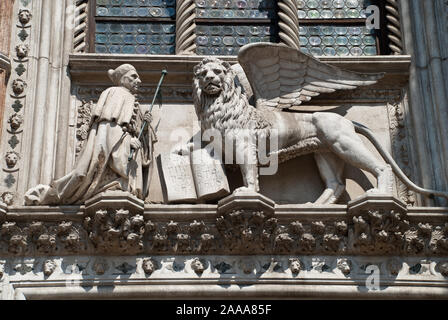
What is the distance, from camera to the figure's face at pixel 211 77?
9.33 m

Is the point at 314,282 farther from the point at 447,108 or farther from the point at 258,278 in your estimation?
the point at 447,108

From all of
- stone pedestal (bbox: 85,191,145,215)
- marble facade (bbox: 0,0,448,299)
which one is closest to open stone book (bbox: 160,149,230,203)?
marble facade (bbox: 0,0,448,299)

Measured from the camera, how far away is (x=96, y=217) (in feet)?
28.4

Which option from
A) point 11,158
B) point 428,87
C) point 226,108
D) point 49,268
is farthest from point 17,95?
point 428,87

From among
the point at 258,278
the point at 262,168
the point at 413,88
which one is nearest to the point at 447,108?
the point at 413,88

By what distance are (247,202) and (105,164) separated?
1.34m

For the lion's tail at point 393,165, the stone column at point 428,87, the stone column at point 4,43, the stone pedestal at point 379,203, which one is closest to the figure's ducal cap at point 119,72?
Answer: the stone column at point 4,43

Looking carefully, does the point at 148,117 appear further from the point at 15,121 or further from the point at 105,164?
the point at 15,121

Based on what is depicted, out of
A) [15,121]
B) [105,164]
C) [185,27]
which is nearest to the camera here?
[105,164]

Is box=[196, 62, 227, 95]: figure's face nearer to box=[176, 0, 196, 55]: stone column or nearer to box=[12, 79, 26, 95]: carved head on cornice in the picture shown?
box=[176, 0, 196, 55]: stone column

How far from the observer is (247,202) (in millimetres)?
8664

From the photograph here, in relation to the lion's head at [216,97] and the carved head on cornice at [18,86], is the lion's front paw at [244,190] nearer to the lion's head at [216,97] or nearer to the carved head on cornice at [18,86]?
the lion's head at [216,97]

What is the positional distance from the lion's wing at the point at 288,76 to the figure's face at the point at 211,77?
1.22 ft

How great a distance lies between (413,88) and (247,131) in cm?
187
